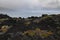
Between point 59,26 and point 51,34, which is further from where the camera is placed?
point 59,26

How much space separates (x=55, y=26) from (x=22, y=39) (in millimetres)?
32270

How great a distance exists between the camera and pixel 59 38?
81.9m

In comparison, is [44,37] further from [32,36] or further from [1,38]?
[1,38]

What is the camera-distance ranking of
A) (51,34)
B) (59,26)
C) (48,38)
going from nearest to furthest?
(48,38) → (51,34) → (59,26)

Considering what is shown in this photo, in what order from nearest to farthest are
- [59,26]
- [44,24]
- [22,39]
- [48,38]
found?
[22,39] → [48,38] → [59,26] → [44,24]

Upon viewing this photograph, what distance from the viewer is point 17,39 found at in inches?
3236

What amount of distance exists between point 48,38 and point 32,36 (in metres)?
6.70

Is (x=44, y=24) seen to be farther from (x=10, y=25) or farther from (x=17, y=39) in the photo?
(x=17, y=39)

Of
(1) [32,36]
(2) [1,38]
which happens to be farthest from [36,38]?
(2) [1,38]

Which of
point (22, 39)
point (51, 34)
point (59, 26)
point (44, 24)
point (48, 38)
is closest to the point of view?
point (22, 39)

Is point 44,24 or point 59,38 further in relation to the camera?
point 44,24

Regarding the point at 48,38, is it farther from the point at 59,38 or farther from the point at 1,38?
the point at 1,38

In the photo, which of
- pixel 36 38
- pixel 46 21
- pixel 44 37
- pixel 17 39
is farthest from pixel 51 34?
pixel 46 21

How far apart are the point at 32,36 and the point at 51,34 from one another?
36.0ft
